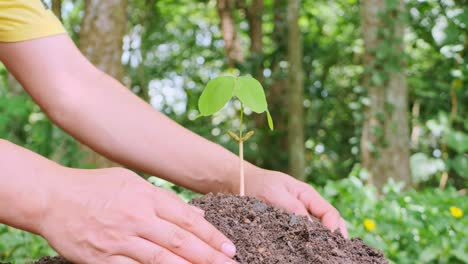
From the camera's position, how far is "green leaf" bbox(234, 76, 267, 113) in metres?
1.65

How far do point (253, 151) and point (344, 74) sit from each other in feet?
5.71

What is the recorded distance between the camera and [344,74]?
8.73 m

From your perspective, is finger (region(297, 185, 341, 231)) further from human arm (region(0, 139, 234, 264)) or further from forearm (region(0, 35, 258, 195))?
human arm (region(0, 139, 234, 264))

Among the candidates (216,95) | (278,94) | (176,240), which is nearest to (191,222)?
(176,240)

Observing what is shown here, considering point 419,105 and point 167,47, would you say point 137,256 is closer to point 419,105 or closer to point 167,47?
point 419,105

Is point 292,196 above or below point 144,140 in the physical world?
below

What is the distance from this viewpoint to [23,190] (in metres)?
1.33

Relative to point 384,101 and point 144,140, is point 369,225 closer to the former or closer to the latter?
point 144,140

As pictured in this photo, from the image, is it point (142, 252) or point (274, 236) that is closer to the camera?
point (142, 252)

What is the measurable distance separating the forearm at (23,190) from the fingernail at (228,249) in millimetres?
365

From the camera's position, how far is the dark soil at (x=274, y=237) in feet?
5.05

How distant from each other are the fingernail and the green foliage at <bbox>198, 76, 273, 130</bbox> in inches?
14.7

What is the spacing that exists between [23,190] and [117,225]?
20 centimetres

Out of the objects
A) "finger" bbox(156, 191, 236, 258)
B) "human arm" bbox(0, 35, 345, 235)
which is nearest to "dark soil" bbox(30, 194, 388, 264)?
"finger" bbox(156, 191, 236, 258)
